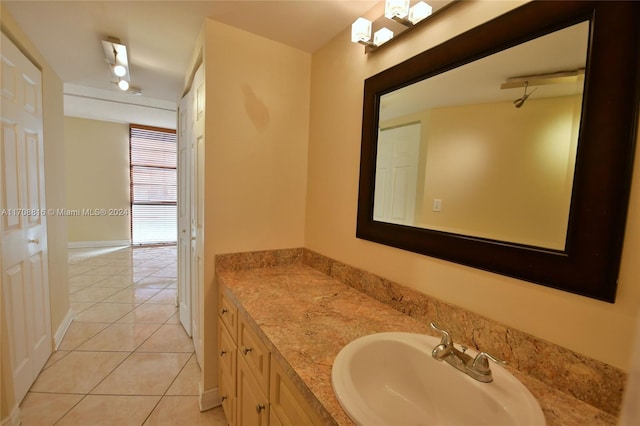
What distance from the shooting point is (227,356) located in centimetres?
146

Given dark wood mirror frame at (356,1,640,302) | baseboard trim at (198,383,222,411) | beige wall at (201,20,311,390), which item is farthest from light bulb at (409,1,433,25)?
baseboard trim at (198,383,222,411)

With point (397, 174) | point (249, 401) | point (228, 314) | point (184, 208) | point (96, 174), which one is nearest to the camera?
point (249, 401)

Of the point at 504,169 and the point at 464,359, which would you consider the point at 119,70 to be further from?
the point at 464,359

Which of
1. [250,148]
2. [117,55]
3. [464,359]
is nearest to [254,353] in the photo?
[464,359]

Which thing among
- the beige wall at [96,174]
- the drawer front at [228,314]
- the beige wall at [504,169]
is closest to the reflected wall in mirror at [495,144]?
the beige wall at [504,169]

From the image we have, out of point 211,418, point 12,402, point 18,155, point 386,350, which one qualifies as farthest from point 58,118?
point 386,350

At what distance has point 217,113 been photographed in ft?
5.09

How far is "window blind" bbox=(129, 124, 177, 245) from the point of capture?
5555 millimetres

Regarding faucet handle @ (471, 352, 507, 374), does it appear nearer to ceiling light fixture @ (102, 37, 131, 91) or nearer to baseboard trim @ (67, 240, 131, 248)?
ceiling light fixture @ (102, 37, 131, 91)

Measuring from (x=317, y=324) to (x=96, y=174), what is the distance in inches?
246

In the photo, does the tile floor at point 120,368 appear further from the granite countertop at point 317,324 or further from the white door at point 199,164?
the granite countertop at point 317,324

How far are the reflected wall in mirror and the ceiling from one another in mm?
659

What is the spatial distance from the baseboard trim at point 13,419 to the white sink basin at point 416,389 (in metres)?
1.93

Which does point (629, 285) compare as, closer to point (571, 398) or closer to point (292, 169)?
point (571, 398)
